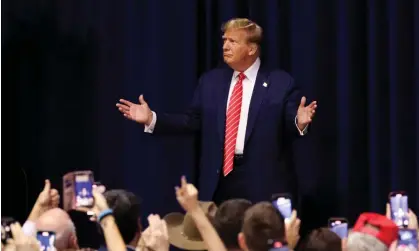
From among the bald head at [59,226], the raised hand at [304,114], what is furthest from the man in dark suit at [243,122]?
the bald head at [59,226]

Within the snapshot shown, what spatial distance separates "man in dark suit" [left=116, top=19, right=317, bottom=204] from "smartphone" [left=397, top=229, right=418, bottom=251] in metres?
1.44

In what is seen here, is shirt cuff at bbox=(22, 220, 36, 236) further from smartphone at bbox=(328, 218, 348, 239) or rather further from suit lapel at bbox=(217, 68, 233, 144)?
suit lapel at bbox=(217, 68, 233, 144)

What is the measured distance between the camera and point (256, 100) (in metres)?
4.11

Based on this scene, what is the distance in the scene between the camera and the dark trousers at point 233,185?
413 cm

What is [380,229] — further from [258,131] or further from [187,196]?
[258,131]

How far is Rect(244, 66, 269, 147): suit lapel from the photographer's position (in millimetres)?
4098

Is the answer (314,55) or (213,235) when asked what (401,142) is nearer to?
(314,55)

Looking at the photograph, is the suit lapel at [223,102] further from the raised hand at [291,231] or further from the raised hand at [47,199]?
the raised hand at [291,231]

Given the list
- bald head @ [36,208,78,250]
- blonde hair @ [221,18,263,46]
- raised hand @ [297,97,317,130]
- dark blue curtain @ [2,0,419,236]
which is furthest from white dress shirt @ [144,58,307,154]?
bald head @ [36,208,78,250]

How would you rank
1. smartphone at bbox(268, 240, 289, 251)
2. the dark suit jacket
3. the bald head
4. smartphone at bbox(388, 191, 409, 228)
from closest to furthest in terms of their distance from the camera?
smartphone at bbox(268, 240, 289, 251) < the bald head < smartphone at bbox(388, 191, 409, 228) < the dark suit jacket

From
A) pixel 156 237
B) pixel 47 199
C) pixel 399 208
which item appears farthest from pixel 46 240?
pixel 399 208

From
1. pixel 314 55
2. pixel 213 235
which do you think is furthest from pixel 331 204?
pixel 213 235

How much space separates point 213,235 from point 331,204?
2068 millimetres

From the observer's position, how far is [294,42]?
15.0 ft
